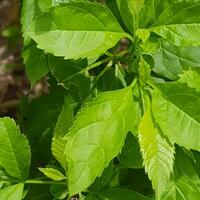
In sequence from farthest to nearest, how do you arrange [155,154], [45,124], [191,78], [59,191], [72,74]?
[45,124] < [72,74] < [59,191] < [191,78] < [155,154]

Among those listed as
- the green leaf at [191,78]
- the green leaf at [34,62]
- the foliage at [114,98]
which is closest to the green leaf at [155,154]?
the foliage at [114,98]

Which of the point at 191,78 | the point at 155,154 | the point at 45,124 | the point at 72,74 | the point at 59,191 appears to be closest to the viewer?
the point at 155,154

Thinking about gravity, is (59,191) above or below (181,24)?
below

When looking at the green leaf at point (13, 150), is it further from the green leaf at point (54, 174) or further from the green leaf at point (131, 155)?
the green leaf at point (131, 155)

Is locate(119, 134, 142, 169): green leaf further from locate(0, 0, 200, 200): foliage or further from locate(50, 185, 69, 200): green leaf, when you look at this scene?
locate(50, 185, 69, 200): green leaf

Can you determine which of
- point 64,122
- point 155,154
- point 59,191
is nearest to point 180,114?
point 155,154

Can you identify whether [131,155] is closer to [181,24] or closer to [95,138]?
[95,138]

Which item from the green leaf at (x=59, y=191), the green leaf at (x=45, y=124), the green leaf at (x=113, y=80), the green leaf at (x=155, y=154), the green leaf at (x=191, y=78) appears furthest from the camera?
the green leaf at (x=45, y=124)

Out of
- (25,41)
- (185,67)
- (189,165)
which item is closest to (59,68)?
(25,41)

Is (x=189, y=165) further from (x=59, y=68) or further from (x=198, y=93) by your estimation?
(x=59, y=68)
